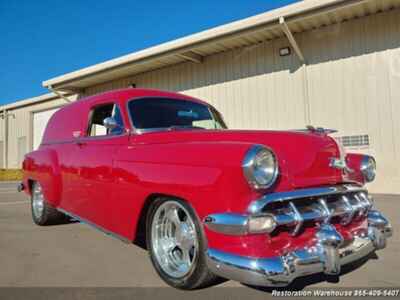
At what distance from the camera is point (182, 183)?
105 inches

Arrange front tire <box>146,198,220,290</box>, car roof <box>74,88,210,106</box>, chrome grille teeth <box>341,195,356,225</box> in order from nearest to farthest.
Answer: front tire <box>146,198,220,290</box> → chrome grille teeth <box>341,195,356,225</box> → car roof <box>74,88,210,106</box>

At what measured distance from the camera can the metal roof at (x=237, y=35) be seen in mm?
7875

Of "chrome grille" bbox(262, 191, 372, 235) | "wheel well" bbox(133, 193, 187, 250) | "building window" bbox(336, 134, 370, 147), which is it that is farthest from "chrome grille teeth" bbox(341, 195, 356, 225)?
"building window" bbox(336, 134, 370, 147)

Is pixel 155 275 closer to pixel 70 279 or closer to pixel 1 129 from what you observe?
pixel 70 279

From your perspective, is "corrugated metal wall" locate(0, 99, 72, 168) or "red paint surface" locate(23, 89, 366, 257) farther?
"corrugated metal wall" locate(0, 99, 72, 168)

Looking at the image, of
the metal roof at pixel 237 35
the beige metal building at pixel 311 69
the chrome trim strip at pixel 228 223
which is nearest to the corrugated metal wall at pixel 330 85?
the beige metal building at pixel 311 69

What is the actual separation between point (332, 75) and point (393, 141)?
2.07 meters

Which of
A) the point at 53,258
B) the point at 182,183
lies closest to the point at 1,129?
the point at 53,258

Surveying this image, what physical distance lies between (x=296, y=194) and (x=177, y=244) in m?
1.11

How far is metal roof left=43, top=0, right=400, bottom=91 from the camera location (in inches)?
310

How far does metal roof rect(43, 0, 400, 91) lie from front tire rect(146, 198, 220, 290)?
6693mm

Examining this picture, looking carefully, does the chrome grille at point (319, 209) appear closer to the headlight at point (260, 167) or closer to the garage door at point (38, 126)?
the headlight at point (260, 167)

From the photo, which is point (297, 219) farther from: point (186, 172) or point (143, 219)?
point (143, 219)

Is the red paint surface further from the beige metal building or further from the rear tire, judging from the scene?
the beige metal building
